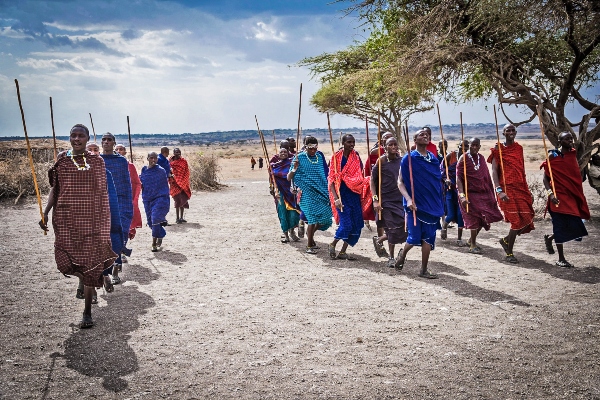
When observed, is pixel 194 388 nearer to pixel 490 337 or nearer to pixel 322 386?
pixel 322 386

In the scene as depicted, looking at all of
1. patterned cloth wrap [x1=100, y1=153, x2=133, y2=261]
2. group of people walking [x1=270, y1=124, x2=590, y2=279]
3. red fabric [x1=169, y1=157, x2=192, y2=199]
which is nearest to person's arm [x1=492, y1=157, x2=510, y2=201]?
group of people walking [x1=270, y1=124, x2=590, y2=279]

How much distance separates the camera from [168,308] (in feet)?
20.5

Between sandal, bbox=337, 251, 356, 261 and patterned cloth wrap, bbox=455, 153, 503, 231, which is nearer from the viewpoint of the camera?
sandal, bbox=337, 251, 356, 261

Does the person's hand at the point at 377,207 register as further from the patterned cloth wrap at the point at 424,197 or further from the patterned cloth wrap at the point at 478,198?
the patterned cloth wrap at the point at 478,198

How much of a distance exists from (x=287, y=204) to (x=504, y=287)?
15.5ft

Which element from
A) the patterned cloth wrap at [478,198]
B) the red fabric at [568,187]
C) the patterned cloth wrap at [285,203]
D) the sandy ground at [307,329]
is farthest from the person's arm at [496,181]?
the patterned cloth wrap at [285,203]

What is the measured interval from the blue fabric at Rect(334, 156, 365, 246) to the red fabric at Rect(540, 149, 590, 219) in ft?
9.00

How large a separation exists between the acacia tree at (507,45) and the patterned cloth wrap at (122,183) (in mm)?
6192

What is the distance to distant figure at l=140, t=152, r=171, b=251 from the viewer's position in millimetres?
9773

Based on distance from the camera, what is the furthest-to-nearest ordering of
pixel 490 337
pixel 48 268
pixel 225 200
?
1. pixel 225 200
2. pixel 48 268
3. pixel 490 337

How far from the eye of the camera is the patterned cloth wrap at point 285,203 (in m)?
10.7

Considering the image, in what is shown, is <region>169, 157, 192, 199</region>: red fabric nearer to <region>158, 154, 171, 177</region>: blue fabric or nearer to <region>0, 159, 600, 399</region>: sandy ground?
<region>158, 154, 171, 177</region>: blue fabric

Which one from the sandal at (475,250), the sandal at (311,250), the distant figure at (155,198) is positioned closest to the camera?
the sandal at (475,250)

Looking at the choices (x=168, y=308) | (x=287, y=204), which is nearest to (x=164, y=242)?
(x=287, y=204)
